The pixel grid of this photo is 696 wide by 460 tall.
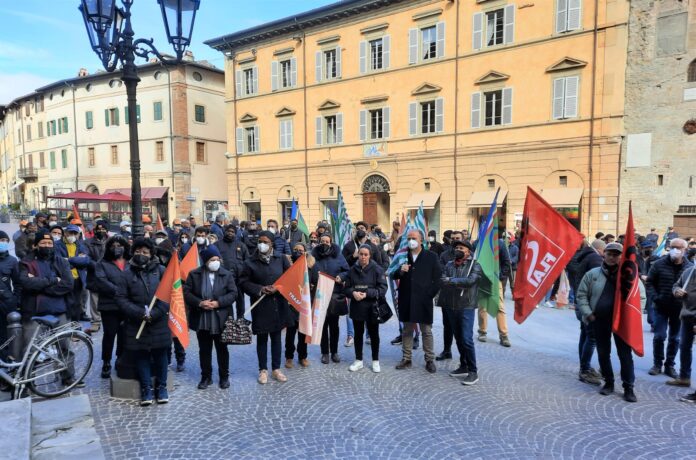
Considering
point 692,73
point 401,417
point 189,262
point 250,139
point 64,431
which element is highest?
point 692,73

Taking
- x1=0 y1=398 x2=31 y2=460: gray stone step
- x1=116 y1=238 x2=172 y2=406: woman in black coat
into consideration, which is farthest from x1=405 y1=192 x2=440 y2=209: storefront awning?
x1=0 y1=398 x2=31 y2=460: gray stone step

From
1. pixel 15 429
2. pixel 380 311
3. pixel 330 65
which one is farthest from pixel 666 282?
pixel 330 65

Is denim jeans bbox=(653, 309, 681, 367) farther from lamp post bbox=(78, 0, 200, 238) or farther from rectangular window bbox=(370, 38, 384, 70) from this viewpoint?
rectangular window bbox=(370, 38, 384, 70)

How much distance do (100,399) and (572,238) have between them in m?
5.99

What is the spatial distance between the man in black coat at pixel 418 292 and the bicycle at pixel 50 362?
13.4 ft

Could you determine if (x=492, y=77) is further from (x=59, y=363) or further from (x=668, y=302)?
(x=59, y=363)

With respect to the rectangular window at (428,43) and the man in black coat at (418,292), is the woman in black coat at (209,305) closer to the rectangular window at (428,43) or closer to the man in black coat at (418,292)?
the man in black coat at (418,292)

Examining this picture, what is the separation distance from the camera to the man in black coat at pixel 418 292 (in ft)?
20.1

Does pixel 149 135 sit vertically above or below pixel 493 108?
above

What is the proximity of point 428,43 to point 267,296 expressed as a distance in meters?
20.3

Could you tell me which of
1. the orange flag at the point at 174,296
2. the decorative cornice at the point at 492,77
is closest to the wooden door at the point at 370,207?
the decorative cornice at the point at 492,77

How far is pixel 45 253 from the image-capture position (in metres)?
5.46

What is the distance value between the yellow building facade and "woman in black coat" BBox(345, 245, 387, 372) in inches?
477

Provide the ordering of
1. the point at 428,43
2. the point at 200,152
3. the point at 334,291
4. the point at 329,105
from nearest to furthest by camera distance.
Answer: the point at 334,291
the point at 428,43
the point at 329,105
the point at 200,152
